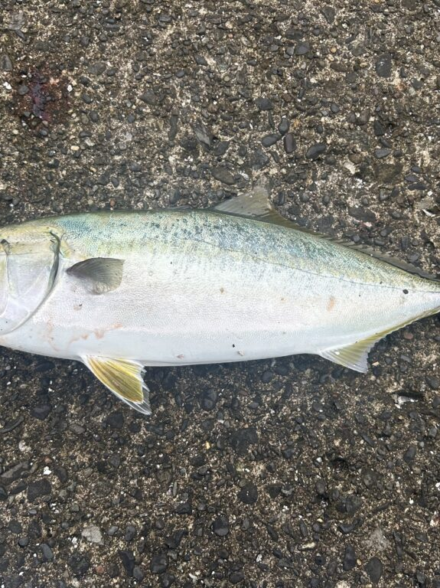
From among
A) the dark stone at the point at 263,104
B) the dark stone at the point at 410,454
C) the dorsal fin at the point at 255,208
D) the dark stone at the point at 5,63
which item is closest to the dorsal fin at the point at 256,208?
the dorsal fin at the point at 255,208

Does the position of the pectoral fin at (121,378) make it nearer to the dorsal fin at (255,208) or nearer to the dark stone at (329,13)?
the dorsal fin at (255,208)

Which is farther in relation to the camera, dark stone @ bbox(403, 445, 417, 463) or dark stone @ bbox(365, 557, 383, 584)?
dark stone @ bbox(403, 445, 417, 463)

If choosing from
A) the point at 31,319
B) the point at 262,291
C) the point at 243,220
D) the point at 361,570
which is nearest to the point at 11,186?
the point at 31,319

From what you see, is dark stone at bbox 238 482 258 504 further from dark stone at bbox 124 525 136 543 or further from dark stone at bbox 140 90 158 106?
dark stone at bbox 140 90 158 106


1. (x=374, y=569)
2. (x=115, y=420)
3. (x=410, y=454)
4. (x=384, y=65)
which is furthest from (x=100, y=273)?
(x=384, y=65)

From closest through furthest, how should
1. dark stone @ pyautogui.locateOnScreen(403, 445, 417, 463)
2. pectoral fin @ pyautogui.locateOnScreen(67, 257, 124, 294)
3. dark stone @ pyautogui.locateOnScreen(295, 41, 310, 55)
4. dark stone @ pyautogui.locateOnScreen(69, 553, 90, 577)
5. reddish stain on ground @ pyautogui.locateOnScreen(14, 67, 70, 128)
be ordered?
pectoral fin @ pyautogui.locateOnScreen(67, 257, 124, 294) < dark stone @ pyautogui.locateOnScreen(69, 553, 90, 577) < dark stone @ pyautogui.locateOnScreen(403, 445, 417, 463) < reddish stain on ground @ pyautogui.locateOnScreen(14, 67, 70, 128) < dark stone @ pyautogui.locateOnScreen(295, 41, 310, 55)

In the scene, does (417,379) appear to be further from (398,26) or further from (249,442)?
(398,26)

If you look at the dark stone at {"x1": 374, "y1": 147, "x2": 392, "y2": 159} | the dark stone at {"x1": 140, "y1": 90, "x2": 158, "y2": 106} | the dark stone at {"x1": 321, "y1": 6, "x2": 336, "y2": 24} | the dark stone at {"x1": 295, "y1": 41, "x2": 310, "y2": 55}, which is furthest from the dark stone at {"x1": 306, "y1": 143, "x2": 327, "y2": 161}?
the dark stone at {"x1": 140, "y1": 90, "x2": 158, "y2": 106}
